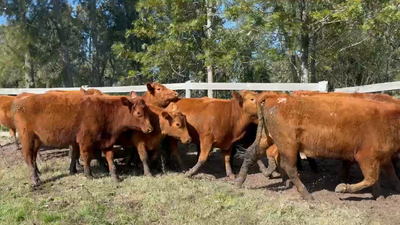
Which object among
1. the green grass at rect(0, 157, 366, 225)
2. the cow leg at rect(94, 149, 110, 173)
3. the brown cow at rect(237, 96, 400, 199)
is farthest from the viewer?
the cow leg at rect(94, 149, 110, 173)

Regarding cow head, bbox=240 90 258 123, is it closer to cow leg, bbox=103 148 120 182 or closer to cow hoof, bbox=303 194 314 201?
cow hoof, bbox=303 194 314 201

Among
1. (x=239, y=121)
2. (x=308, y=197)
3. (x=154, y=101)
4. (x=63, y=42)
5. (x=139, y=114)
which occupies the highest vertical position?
(x=63, y=42)

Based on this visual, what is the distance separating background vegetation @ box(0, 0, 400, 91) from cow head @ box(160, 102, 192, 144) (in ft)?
19.0

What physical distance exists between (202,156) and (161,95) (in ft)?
6.95

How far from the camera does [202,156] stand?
7.91 metres

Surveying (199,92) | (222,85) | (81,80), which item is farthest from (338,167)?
(81,80)

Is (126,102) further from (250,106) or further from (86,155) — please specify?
(250,106)

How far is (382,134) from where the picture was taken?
20.0 feet

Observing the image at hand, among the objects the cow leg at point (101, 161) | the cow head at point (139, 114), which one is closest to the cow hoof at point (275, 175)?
the cow head at point (139, 114)

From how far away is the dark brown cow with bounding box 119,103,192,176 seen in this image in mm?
8086

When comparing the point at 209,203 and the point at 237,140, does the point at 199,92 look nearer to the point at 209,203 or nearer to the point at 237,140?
the point at 237,140

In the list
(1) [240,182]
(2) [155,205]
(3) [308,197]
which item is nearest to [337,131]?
(3) [308,197]

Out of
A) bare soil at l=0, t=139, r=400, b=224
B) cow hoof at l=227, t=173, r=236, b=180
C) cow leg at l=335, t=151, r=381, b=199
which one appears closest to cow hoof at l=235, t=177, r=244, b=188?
bare soil at l=0, t=139, r=400, b=224

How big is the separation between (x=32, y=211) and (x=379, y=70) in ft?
61.1
